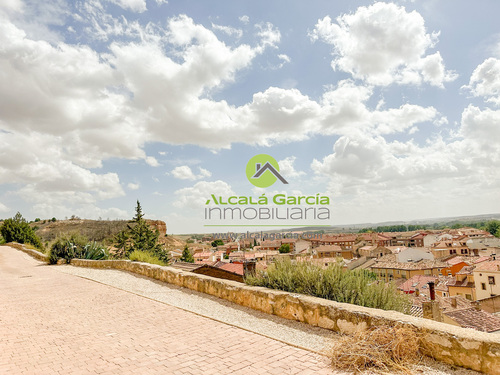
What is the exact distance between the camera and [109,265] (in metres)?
11.4

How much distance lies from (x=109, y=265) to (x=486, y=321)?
1747cm

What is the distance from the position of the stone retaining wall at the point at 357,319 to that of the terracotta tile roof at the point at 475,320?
1360 cm

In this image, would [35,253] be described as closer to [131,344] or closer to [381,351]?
[131,344]

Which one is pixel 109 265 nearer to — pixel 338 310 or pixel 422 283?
pixel 338 310

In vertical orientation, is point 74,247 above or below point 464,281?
above

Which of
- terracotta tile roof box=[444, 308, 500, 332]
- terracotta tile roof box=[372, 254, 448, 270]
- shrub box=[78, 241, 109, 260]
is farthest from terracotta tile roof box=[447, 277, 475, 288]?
shrub box=[78, 241, 109, 260]

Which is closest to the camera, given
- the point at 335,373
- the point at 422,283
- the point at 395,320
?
the point at 335,373

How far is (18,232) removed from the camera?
30.1m

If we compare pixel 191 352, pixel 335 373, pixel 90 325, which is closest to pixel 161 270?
pixel 90 325

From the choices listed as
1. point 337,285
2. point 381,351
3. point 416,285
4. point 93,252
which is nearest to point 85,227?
point 93,252

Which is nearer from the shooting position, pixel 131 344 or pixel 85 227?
pixel 131 344

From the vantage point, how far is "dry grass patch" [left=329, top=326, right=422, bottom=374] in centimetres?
312

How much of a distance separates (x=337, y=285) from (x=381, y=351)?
1.90 meters

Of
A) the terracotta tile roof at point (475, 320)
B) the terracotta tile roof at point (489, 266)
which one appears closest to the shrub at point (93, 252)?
the terracotta tile roof at point (475, 320)
